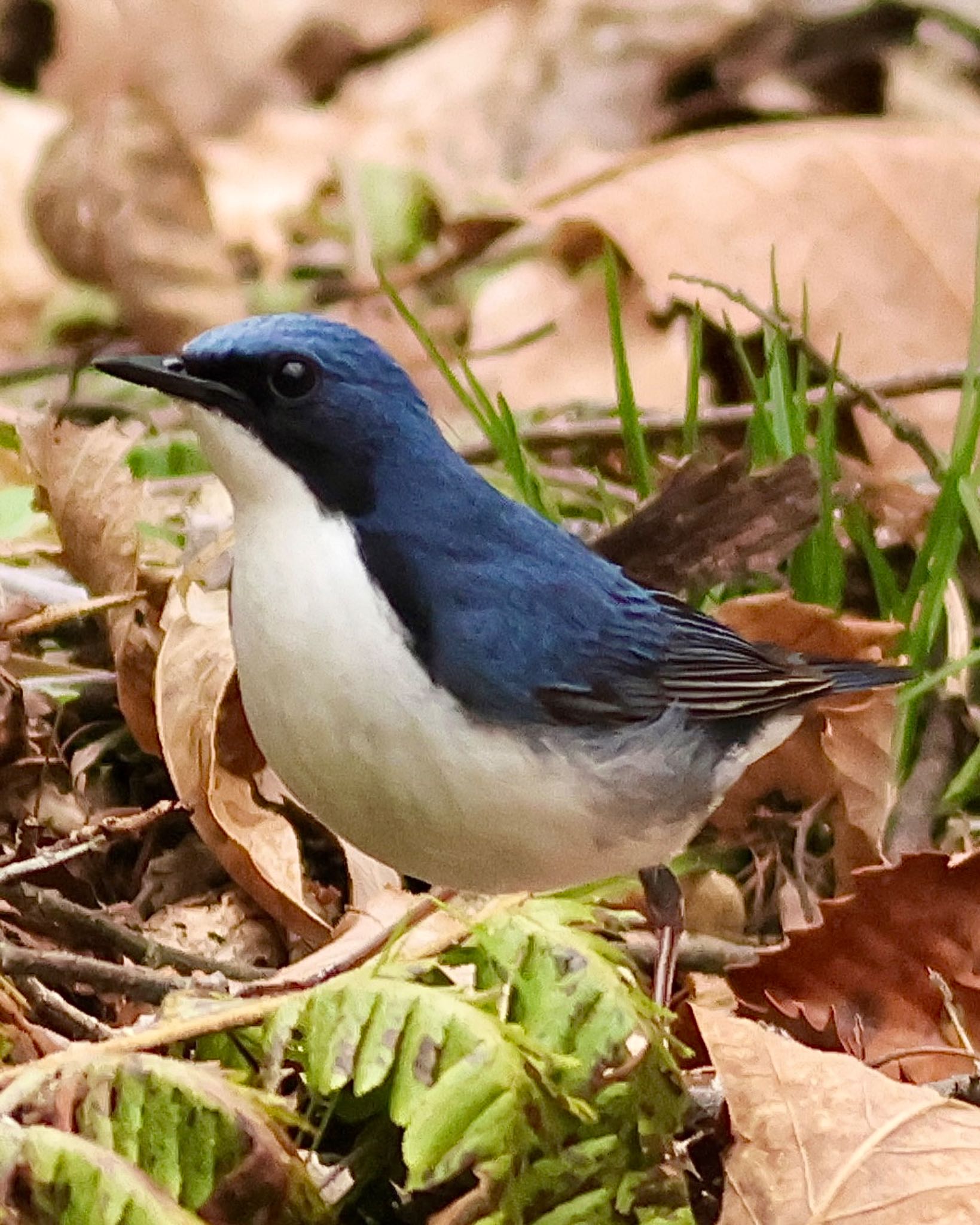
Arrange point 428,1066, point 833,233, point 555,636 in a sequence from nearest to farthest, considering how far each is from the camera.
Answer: point 428,1066 → point 555,636 → point 833,233

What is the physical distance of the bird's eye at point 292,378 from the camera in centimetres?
266

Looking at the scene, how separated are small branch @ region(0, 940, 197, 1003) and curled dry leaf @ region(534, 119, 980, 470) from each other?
305 cm

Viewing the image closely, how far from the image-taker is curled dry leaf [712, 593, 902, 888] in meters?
3.68

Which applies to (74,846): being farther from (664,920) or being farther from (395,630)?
(664,920)

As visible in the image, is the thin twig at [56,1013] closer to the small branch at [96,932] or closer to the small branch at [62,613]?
the small branch at [96,932]

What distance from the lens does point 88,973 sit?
8.66ft

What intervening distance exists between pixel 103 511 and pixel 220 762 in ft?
1.85

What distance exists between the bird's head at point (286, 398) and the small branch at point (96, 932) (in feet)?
2.34

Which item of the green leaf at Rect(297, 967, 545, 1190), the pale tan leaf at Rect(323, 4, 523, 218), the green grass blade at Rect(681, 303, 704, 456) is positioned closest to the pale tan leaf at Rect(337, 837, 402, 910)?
the green leaf at Rect(297, 967, 545, 1190)

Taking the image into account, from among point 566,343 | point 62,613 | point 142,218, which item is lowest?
point 566,343

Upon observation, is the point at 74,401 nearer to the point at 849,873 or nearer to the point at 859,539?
the point at 859,539

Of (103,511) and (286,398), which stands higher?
(286,398)

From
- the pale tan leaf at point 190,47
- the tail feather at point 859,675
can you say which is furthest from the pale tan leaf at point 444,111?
the tail feather at point 859,675

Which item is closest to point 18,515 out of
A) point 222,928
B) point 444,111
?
point 222,928
